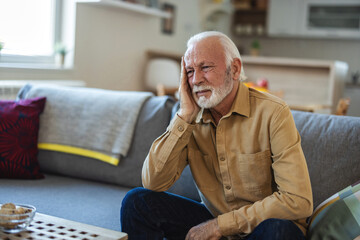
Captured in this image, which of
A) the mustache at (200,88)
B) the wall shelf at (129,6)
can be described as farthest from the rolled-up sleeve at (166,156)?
the wall shelf at (129,6)

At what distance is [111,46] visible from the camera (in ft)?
14.4

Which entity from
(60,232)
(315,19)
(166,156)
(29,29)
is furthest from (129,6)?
(315,19)

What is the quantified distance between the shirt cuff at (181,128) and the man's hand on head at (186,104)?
0.07 feet

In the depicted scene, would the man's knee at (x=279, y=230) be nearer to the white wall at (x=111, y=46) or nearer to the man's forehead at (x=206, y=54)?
the man's forehead at (x=206, y=54)

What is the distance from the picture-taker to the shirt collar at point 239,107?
1529mm

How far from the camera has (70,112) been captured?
231 cm

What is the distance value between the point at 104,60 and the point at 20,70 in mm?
1125

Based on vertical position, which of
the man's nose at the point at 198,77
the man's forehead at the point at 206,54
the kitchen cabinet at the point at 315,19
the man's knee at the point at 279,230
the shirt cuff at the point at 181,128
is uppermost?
the kitchen cabinet at the point at 315,19

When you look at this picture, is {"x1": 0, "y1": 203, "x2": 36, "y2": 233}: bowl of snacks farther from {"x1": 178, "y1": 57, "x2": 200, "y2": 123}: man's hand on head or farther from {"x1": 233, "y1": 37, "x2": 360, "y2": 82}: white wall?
{"x1": 233, "y1": 37, "x2": 360, "y2": 82}: white wall

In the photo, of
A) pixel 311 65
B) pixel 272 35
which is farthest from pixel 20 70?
pixel 272 35

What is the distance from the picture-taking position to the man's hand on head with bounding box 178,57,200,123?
1579mm

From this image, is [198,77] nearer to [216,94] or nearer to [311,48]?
[216,94]

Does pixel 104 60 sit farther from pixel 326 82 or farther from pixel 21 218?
pixel 21 218

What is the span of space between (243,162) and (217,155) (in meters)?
0.11
